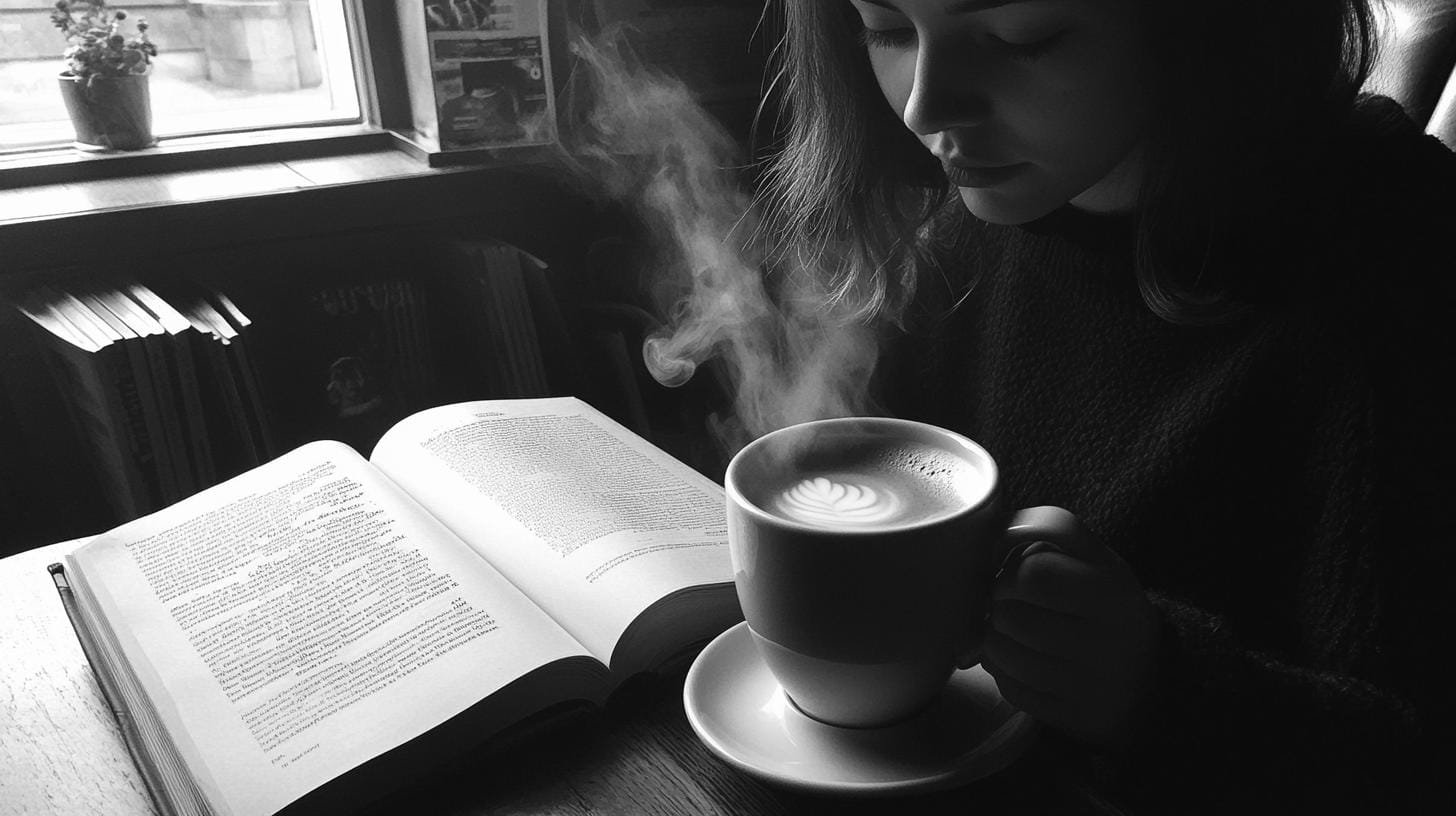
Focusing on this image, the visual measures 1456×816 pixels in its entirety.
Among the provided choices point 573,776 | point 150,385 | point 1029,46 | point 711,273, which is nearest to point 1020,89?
point 1029,46

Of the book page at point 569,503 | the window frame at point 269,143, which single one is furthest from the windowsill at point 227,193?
the book page at point 569,503

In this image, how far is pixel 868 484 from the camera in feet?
2.35

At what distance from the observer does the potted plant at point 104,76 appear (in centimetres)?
143

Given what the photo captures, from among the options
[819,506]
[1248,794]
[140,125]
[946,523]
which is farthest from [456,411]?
[140,125]

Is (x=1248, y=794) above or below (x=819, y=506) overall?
below

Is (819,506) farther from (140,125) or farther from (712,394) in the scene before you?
(140,125)

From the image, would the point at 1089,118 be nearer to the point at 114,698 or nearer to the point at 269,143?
the point at 114,698

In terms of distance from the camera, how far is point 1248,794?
0.64 m

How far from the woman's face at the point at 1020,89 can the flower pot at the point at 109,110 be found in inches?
46.7

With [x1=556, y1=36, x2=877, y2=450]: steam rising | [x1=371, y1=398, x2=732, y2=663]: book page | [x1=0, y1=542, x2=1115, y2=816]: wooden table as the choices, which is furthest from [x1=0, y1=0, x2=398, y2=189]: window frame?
[x1=0, y1=542, x2=1115, y2=816]: wooden table

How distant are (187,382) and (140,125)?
553mm

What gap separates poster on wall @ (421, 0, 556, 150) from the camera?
145cm

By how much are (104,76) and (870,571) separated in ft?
4.53

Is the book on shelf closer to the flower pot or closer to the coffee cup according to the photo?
the flower pot
